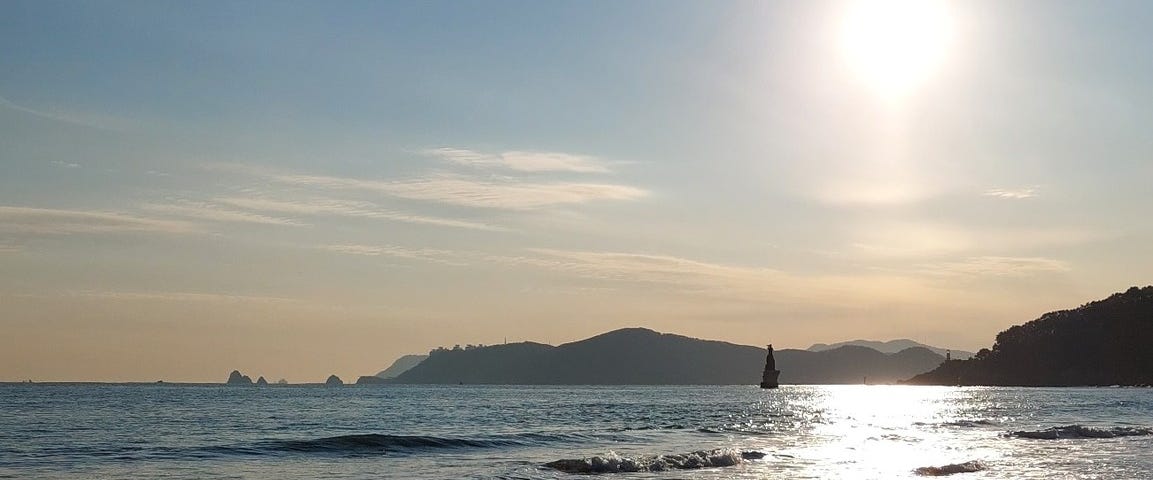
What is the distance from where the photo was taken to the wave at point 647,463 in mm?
46000

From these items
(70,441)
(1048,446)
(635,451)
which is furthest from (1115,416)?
(70,441)

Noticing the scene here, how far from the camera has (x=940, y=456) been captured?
174ft

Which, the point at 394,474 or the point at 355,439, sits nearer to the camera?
the point at 394,474

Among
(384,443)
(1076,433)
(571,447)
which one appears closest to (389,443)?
(384,443)

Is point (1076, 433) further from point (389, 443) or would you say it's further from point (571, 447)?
point (389, 443)

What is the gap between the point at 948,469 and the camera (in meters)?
45.8

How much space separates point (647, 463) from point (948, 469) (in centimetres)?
1233

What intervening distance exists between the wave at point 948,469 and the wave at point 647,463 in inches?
304

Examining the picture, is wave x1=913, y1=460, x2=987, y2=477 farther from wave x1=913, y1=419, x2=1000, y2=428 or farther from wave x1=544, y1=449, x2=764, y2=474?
wave x1=913, y1=419, x2=1000, y2=428

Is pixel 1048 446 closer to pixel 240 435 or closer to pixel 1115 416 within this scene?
pixel 1115 416

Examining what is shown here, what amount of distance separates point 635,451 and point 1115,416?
2228 inches

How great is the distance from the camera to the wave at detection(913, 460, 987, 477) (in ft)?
148

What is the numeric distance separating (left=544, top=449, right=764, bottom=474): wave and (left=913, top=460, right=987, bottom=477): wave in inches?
304

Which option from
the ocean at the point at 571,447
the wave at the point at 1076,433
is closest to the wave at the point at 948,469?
the ocean at the point at 571,447
